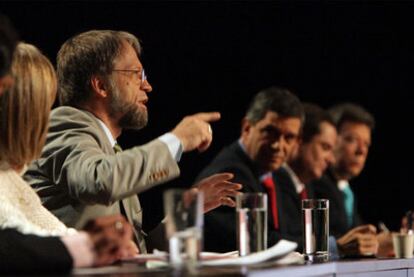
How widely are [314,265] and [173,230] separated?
0.29 meters

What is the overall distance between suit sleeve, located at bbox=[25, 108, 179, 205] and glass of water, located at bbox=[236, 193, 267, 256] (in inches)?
9.5

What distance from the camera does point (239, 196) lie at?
1688mm

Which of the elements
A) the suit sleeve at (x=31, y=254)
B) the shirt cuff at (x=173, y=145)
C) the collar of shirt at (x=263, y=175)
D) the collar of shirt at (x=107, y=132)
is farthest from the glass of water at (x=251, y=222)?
the collar of shirt at (x=263, y=175)

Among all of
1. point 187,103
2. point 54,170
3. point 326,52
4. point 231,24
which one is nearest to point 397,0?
point 326,52

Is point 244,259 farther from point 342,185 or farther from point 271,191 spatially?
point 342,185

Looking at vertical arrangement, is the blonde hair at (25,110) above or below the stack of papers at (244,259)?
above

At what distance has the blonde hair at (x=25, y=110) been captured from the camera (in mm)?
1523

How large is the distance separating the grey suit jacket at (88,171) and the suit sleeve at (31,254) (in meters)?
0.42

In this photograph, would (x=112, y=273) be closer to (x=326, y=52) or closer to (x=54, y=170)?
(x=54, y=170)

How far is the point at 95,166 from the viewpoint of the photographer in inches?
72.2

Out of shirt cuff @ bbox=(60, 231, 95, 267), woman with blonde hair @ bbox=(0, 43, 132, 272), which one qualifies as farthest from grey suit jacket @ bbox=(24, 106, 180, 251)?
shirt cuff @ bbox=(60, 231, 95, 267)

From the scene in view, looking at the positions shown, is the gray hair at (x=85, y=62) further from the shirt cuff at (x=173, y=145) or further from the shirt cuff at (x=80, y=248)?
the shirt cuff at (x=80, y=248)

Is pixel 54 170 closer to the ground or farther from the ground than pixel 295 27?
closer to the ground

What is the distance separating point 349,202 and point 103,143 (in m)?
2.89
